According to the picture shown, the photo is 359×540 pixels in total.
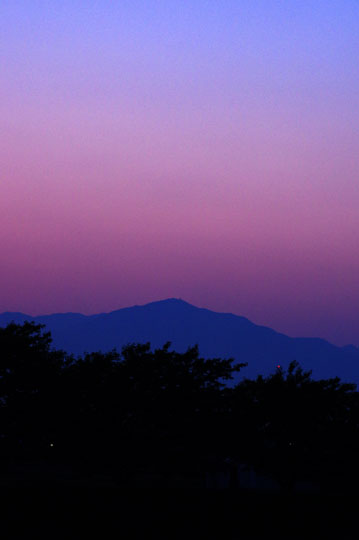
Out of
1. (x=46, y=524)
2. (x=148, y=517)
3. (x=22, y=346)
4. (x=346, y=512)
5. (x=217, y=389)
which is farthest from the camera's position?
(x=217, y=389)

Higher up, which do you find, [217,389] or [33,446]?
[217,389]

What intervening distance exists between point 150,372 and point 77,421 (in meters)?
5.51

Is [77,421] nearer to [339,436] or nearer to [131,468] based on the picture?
[131,468]

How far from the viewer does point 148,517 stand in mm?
30641

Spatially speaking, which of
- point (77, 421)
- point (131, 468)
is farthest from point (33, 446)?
point (131, 468)

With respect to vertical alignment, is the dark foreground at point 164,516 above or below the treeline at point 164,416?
below

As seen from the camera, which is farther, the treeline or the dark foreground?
the treeline

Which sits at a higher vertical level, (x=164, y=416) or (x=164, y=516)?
(x=164, y=416)

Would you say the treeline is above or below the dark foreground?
above

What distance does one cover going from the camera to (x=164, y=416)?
150ft

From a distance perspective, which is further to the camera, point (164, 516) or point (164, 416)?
point (164, 416)

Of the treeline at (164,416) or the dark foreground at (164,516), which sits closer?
the dark foreground at (164,516)

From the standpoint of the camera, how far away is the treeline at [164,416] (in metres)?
44.5

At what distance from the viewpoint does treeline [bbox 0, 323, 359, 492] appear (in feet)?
146
